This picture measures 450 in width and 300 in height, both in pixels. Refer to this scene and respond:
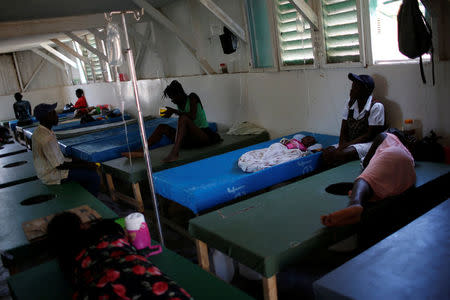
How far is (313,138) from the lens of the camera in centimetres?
402

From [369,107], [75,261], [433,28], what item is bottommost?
[75,261]

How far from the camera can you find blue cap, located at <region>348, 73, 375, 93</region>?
345cm

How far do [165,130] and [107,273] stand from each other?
3617 millimetres

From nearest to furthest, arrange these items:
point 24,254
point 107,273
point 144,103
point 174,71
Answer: point 107,273 → point 24,254 → point 174,71 → point 144,103

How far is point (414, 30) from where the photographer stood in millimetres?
2979

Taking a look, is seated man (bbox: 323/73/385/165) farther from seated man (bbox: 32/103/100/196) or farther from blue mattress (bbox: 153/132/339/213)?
seated man (bbox: 32/103/100/196)

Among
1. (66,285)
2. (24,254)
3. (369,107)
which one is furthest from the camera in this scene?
(369,107)

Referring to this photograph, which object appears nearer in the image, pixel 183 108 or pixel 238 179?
pixel 238 179

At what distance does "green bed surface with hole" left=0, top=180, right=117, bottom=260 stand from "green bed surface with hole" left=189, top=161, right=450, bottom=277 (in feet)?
2.34

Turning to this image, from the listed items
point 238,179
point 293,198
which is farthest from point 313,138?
point 293,198


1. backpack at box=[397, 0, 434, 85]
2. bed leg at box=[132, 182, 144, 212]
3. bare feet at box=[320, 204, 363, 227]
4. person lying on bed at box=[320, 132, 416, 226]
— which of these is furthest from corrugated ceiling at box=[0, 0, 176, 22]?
bare feet at box=[320, 204, 363, 227]

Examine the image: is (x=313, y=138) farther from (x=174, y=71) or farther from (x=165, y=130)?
(x=174, y=71)

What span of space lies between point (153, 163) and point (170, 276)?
93.5 inches

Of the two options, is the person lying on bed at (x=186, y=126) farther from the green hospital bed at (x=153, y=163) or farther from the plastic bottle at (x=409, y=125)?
the plastic bottle at (x=409, y=125)
